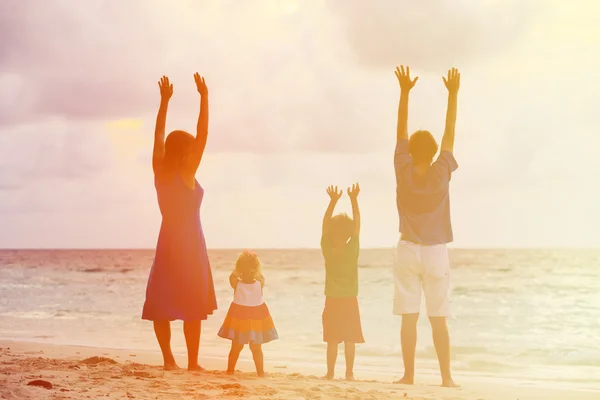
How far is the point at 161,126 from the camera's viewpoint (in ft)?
21.0

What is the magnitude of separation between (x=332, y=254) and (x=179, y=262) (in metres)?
1.40

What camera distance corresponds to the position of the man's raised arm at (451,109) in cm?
600

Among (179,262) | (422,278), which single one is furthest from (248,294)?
(422,278)

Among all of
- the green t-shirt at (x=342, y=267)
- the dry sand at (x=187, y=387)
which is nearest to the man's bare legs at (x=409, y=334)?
the dry sand at (x=187, y=387)

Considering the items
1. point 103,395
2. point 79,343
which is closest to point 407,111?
point 103,395

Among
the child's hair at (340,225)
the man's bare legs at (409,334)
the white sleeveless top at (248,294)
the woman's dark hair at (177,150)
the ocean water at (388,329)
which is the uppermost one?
the woman's dark hair at (177,150)

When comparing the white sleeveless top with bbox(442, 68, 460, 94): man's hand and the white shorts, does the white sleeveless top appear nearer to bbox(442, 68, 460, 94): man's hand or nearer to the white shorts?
the white shorts

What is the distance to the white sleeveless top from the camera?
6.41 meters

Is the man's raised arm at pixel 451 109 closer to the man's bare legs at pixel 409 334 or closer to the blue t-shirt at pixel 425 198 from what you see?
the blue t-shirt at pixel 425 198

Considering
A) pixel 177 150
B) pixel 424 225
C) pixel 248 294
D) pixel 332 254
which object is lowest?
pixel 248 294

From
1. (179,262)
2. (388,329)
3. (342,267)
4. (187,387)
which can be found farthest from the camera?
(388,329)

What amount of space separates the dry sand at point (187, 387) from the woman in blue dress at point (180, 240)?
0.52 meters

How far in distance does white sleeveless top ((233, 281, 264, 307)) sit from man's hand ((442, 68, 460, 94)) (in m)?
2.35

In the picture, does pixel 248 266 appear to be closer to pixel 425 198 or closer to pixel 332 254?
pixel 332 254
